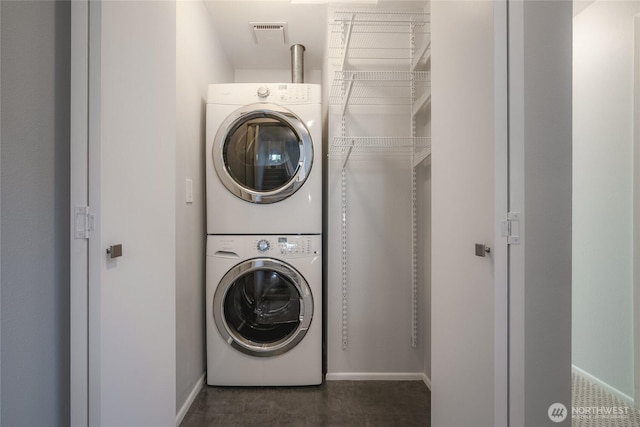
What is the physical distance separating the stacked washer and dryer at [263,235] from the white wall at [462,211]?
0.81 m

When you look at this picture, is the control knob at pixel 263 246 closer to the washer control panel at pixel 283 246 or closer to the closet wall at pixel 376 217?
the washer control panel at pixel 283 246

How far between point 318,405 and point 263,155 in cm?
147

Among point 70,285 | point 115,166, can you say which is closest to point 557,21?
point 115,166

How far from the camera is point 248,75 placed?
9.84ft

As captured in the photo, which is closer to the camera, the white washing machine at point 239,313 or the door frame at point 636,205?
the door frame at point 636,205

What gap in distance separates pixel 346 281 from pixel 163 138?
134 cm

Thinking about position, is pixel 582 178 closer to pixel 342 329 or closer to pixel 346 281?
pixel 346 281

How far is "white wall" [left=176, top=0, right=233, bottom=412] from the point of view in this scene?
5.34ft

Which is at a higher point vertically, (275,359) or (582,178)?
(582,178)

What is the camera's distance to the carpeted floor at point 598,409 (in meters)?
0.91

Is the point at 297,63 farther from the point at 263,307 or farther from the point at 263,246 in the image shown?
the point at 263,307

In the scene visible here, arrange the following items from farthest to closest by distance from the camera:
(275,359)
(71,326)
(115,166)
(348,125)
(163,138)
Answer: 1. (348,125)
2. (275,359)
3. (163,138)
4. (115,166)
5. (71,326)

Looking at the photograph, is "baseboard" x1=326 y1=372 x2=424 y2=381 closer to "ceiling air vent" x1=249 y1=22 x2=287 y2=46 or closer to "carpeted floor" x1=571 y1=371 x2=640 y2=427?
"carpeted floor" x1=571 y1=371 x2=640 y2=427

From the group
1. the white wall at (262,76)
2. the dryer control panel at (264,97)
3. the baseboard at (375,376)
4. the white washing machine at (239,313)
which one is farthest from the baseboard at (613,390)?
the white wall at (262,76)
